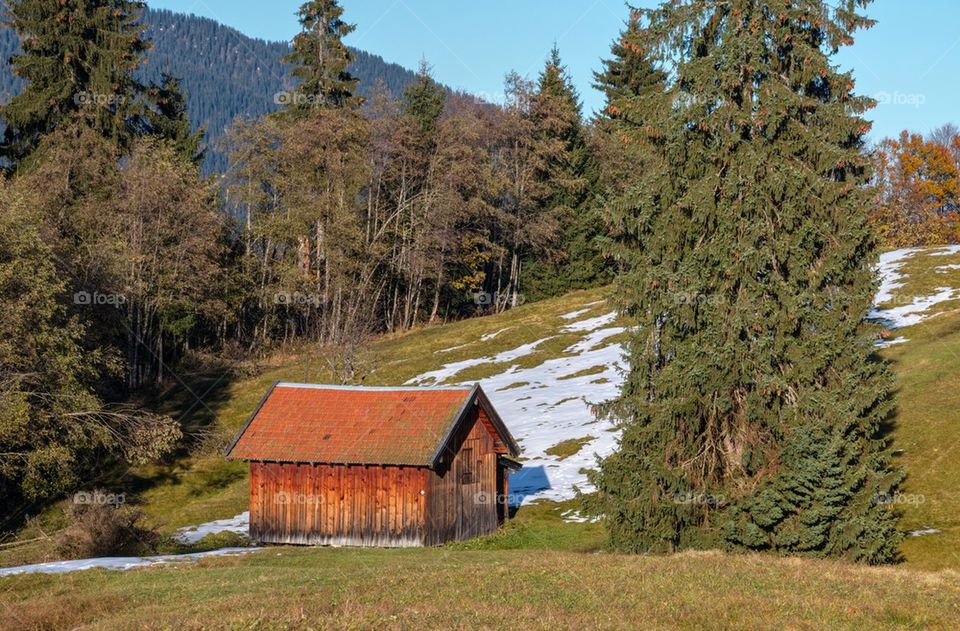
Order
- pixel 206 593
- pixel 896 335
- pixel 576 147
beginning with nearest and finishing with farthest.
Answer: pixel 206 593 → pixel 896 335 → pixel 576 147

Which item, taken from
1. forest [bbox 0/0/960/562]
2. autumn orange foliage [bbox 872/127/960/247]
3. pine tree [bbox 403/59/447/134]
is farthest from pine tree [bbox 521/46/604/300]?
autumn orange foliage [bbox 872/127/960/247]

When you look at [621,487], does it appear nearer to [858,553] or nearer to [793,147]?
[858,553]

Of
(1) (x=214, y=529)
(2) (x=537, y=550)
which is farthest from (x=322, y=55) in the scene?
(2) (x=537, y=550)

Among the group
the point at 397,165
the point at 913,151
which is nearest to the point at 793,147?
the point at 397,165

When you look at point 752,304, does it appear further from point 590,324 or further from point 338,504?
point 590,324

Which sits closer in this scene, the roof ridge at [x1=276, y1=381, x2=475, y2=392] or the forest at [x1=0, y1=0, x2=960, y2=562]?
the forest at [x1=0, y1=0, x2=960, y2=562]

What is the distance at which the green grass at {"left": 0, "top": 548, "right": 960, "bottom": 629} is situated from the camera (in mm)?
13688

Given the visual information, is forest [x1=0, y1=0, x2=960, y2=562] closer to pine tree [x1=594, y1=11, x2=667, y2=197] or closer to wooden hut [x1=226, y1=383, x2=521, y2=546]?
pine tree [x1=594, y1=11, x2=667, y2=197]

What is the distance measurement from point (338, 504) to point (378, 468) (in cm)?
191

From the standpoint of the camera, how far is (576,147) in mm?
75750

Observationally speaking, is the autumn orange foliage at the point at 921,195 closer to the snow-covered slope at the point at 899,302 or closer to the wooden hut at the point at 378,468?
the snow-covered slope at the point at 899,302

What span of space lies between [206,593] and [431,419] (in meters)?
14.2

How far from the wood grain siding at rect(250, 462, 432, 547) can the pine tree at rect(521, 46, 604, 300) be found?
43.9 meters

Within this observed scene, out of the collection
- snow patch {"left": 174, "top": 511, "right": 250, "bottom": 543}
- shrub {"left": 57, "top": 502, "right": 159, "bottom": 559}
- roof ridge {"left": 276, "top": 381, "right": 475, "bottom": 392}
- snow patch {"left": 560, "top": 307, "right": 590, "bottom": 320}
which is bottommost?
snow patch {"left": 174, "top": 511, "right": 250, "bottom": 543}
